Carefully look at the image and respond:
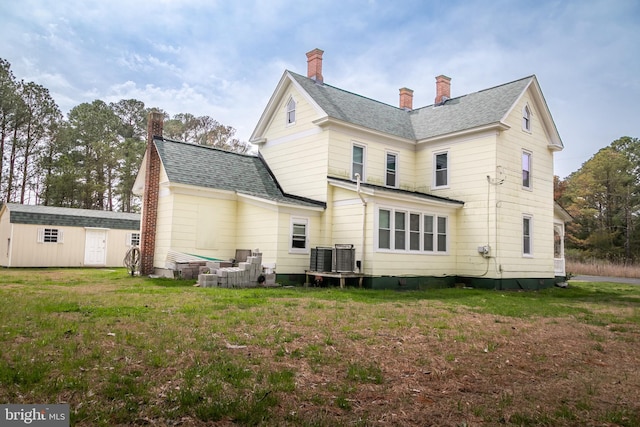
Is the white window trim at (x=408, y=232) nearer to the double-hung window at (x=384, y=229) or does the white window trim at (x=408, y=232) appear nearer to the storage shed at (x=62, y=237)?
the double-hung window at (x=384, y=229)

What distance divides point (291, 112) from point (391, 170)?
16.3 feet

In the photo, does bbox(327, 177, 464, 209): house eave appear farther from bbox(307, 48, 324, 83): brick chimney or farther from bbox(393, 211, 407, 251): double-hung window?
bbox(307, 48, 324, 83): brick chimney

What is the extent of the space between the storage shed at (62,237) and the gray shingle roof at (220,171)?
1063cm

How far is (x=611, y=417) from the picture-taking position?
172 inches

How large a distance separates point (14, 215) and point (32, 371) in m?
24.0

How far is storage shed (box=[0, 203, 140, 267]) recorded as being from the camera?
25000 mm

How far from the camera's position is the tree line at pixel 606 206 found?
47250 mm

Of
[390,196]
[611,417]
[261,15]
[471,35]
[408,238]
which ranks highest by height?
[471,35]

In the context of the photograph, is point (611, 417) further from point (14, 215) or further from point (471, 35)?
point (14, 215)

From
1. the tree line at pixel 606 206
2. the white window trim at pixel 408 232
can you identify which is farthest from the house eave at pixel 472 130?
the tree line at pixel 606 206

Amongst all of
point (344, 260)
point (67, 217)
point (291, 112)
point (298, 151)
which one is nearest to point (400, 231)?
point (344, 260)

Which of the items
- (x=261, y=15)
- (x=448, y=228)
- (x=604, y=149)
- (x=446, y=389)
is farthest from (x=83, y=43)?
(x=604, y=149)

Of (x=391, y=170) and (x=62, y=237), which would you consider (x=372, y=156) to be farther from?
(x=62, y=237)

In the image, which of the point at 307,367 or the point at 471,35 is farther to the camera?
the point at 471,35
